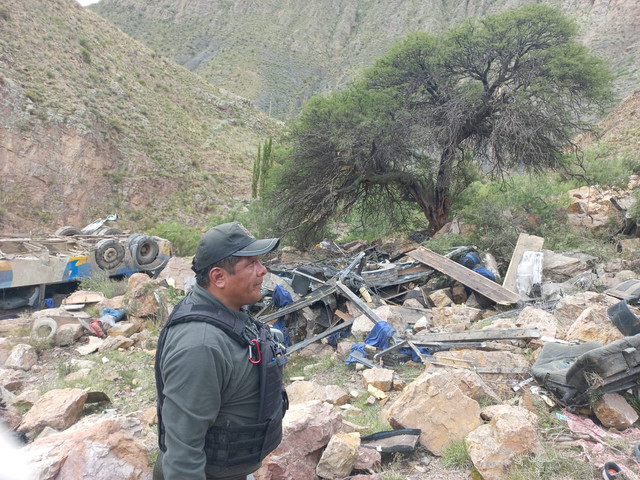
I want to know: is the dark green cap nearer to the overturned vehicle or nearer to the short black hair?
the short black hair

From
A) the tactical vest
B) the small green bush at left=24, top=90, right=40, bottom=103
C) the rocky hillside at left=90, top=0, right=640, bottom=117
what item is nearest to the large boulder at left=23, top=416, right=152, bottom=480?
the tactical vest

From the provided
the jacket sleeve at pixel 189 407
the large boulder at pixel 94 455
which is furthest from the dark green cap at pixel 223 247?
the large boulder at pixel 94 455

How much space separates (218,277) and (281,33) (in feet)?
267

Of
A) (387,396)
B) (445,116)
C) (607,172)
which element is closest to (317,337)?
(387,396)

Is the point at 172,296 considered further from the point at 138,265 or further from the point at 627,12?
the point at 627,12

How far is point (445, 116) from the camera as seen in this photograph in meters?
11.6

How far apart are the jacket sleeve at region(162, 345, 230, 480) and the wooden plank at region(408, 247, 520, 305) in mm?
6592

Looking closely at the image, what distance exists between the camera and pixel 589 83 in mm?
10594

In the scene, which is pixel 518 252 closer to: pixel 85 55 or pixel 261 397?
pixel 261 397

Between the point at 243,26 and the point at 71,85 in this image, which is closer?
the point at 71,85

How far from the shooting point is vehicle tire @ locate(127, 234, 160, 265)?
11.5 meters

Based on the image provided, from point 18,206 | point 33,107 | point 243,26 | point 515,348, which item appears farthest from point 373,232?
point 243,26

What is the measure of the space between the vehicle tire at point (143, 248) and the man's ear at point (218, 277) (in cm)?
1086

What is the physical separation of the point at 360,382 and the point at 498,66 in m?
10.9
